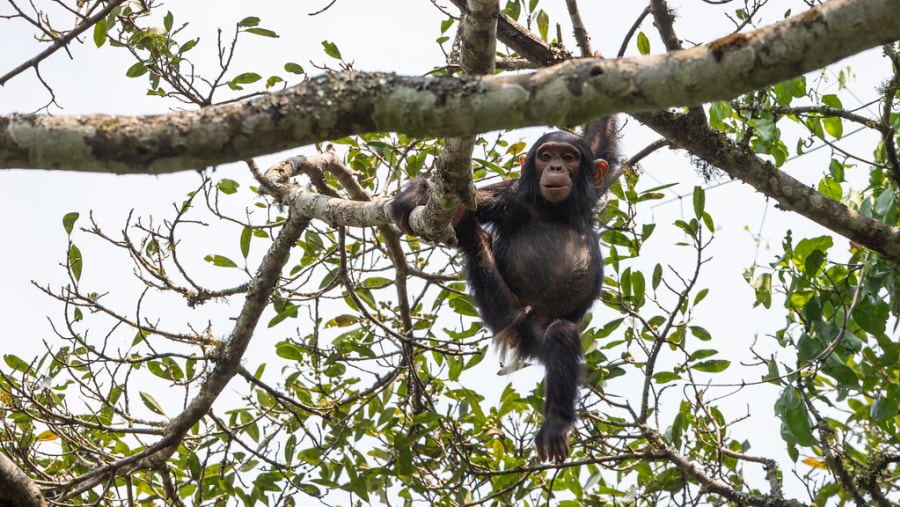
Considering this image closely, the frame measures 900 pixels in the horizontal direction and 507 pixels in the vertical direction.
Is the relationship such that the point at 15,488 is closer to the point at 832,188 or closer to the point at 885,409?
the point at 832,188

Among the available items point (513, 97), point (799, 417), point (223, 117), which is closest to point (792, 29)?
point (513, 97)

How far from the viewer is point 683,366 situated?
21.5 feet

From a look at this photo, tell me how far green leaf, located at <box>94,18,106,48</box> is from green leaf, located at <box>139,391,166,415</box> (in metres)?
2.53

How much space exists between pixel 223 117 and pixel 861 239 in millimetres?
4445

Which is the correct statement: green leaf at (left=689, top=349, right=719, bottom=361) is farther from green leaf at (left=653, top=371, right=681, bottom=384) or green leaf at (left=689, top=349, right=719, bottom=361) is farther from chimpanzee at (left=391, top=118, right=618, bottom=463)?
chimpanzee at (left=391, top=118, right=618, bottom=463)

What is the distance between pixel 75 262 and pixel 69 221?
29 centimetres

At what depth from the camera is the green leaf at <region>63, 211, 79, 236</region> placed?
240 inches

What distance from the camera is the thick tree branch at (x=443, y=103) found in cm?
262

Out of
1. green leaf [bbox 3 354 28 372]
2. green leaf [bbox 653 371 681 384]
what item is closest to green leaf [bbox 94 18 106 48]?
green leaf [bbox 3 354 28 372]

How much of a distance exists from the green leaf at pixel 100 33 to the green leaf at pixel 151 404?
2530 millimetres

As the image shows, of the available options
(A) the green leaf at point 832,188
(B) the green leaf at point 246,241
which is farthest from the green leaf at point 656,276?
(B) the green leaf at point 246,241

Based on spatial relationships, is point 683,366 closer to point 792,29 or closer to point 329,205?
point 329,205

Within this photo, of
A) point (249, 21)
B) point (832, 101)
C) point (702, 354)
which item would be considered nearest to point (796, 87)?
point (832, 101)

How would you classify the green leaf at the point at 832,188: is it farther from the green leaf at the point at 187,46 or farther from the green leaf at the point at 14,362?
the green leaf at the point at 14,362
